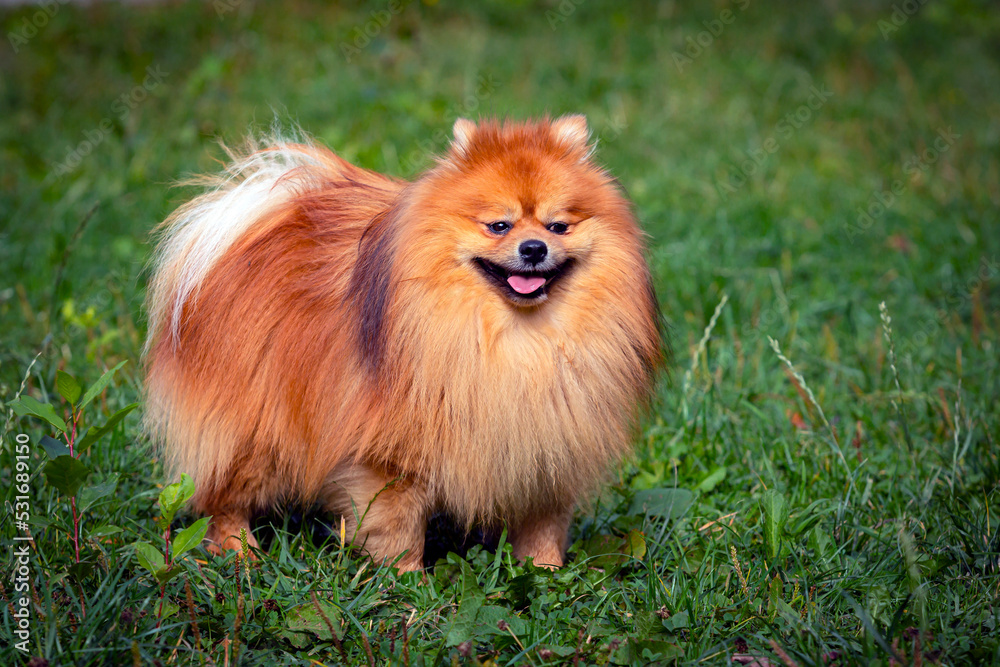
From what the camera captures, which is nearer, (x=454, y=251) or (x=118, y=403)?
(x=454, y=251)

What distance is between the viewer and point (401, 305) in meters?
2.48

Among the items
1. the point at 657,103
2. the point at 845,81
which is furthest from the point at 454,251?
the point at 845,81

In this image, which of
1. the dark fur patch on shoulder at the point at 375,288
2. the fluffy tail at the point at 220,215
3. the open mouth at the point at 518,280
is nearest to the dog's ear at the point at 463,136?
the dark fur patch on shoulder at the point at 375,288

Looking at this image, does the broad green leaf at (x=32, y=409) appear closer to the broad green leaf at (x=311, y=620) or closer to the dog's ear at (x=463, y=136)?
the broad green leaf at (x=311, y=620)

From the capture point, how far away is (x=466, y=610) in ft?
8.09

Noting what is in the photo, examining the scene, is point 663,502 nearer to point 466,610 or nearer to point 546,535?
point 546,535

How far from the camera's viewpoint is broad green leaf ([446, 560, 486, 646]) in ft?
7.78

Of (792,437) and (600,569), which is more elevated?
(792,437)

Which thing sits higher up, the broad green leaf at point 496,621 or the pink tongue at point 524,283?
the pink tongue at point 524,283

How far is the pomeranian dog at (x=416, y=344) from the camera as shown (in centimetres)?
249

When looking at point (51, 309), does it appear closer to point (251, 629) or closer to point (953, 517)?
point (251, 629)

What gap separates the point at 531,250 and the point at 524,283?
111 mm

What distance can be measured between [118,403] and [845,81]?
797 centimetres

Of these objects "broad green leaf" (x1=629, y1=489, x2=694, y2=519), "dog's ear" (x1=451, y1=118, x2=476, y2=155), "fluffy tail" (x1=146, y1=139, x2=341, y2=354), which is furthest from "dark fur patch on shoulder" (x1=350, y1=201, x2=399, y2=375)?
"broad green leaf" (x1=629, y1=489, x2=694, y2=519)
